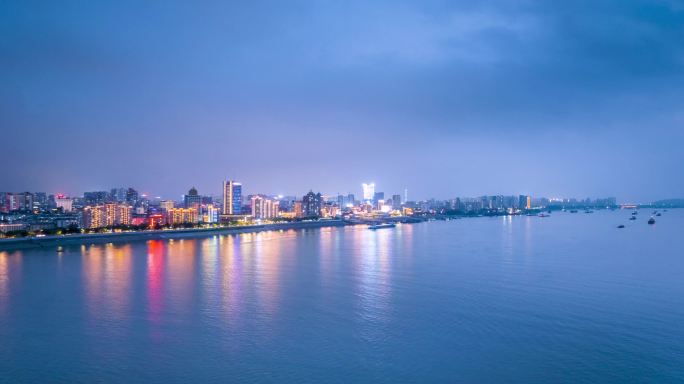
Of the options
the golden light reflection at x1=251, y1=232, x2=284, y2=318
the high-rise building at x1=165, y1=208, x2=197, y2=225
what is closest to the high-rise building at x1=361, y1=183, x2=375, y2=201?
the high-rise building at x1=165, y1=208, x2=197, y2=225

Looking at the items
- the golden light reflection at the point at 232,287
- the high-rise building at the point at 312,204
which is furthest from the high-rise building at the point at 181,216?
the golden light reflection at the point at 232,287

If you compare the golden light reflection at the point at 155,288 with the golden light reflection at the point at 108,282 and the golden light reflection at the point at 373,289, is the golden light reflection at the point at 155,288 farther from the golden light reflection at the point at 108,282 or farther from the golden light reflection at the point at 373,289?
the golden light reflection at the point at 373,289

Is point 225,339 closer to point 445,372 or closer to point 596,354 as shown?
point 445,372

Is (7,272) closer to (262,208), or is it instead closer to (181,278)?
(181,278)

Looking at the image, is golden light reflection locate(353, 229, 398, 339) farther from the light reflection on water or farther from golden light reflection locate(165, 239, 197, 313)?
golden light reflection locate(165, 239, 197, 313)

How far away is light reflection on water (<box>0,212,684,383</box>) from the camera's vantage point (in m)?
4.76

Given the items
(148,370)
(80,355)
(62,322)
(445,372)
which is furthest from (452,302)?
(62,322)

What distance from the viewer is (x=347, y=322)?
21.0 feet

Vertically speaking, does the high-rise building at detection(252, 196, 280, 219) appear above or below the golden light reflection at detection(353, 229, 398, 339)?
above

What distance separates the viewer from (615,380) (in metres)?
4.42

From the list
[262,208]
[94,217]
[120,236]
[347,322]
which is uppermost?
[262,208]

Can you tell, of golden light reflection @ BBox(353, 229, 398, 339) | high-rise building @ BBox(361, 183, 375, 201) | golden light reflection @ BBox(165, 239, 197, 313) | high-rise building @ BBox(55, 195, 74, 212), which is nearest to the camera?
golden light reflection @ BBox(353, 229, 398, 339)

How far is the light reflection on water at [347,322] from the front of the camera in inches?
187

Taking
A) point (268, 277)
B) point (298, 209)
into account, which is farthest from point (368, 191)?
point (268, 277)
